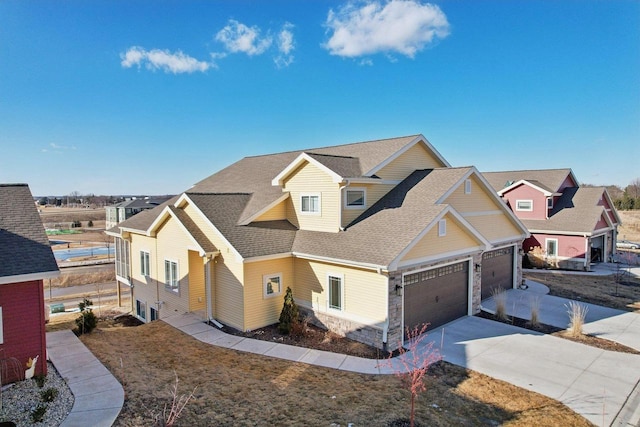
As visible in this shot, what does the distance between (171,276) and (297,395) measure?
407 inches

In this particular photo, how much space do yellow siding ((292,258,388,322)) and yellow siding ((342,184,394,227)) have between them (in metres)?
2.34

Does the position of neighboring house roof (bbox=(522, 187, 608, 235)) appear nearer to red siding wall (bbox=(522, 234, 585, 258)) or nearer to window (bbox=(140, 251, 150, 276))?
red siding wall (bbox=(522, 234, 585, 258))

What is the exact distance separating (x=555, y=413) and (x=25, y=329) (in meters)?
12.7

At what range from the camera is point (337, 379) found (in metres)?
9.49

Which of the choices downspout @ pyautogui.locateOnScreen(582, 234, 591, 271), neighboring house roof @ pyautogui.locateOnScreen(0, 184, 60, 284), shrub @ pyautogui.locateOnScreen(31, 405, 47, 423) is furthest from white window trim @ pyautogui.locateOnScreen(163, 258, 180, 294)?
downspout @ pyautogui.locateOnScreen(582, 234, 591, 271)

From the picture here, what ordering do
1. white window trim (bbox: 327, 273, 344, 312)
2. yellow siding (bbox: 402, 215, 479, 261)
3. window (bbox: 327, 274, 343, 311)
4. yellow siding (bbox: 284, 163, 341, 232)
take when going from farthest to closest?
1. yellow siding (bbox: 284, 163, 341, 232)
2. window (bbox: 327, 274, 343, 311)
3. white window trim (bbox: 327, 273, 344, 312)
4. yellow siding (bbox: 402, 215, 479, 261)

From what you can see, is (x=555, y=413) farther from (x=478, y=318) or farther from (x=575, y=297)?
(x=575, y=297)

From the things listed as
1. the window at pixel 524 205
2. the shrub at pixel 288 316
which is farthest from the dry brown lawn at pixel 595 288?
the shrub at pixel 288 316

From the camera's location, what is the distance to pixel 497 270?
1855 cm

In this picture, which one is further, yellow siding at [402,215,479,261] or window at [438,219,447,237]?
window at [438,219,447,237]

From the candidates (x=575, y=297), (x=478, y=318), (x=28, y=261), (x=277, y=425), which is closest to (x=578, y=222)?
(x=575, y=297)

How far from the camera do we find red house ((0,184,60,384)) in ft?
28.1

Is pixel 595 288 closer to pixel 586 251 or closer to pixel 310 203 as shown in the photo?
pixel 586 251

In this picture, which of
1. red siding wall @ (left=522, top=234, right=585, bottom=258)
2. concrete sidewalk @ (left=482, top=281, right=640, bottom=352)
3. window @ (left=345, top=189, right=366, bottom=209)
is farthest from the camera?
red siding wall @ (left=522, top=234, right=585, bottom=258)
